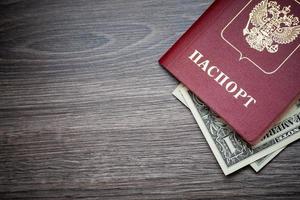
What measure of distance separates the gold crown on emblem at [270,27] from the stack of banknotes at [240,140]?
0.46 feet

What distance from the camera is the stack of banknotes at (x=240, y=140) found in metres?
0.77

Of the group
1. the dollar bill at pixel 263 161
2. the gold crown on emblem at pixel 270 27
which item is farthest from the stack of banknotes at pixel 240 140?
the gold crown on emblem at pixel 270 27

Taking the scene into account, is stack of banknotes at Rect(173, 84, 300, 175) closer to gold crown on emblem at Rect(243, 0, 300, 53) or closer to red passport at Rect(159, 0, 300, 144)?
red passport at Rect(159, 0, 300, 144)

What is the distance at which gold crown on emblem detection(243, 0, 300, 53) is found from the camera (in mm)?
800

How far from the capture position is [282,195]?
29.5 inches

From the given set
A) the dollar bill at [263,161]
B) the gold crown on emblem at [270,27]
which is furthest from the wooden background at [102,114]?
the gold crown on emblem at [270,27]

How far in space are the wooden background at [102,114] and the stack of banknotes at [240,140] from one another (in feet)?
0.05

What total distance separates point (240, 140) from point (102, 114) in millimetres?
320

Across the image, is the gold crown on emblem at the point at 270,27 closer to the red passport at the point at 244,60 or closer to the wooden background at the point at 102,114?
the red passport at the point at 244,60

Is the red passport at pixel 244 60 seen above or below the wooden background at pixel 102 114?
above

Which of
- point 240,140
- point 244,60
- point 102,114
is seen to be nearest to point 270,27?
point 244,60

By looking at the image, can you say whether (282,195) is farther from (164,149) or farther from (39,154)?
(39,154)

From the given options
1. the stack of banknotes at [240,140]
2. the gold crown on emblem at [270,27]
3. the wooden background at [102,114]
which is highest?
the gold crown on emblem at [270,27]

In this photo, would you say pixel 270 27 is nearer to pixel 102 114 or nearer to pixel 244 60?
pixel 244 60
